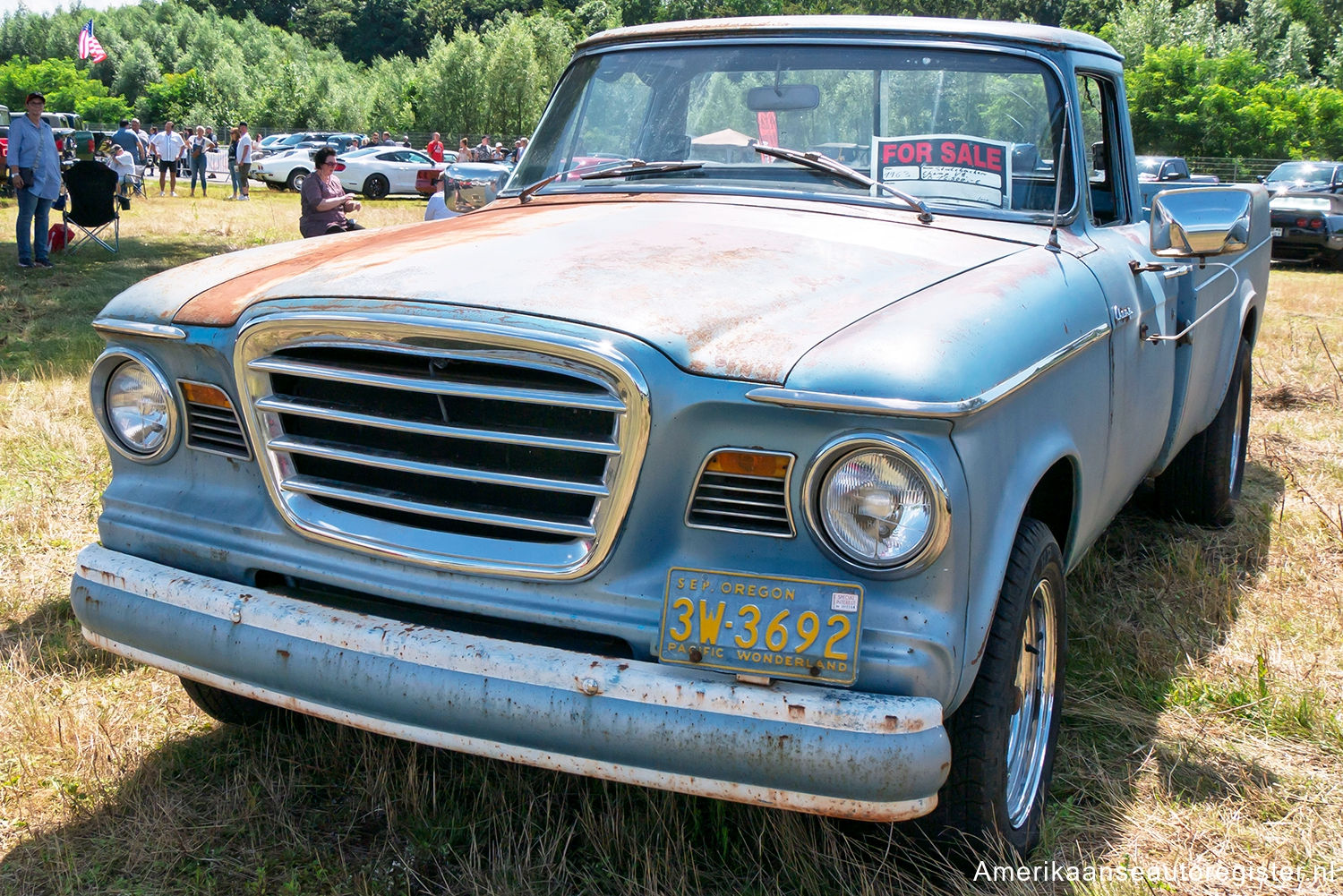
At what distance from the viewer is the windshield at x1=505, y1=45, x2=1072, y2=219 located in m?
3.30

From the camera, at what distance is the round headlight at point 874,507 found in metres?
2.07

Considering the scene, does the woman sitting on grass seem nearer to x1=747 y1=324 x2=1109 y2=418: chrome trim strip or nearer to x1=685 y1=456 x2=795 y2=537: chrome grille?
x1=685 y1=456 x2=795 y2=537: chrome grille

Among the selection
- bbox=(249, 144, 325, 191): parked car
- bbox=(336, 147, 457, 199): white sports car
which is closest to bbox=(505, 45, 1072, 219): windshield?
bbox=(336, 147, 457, 199): white sports car

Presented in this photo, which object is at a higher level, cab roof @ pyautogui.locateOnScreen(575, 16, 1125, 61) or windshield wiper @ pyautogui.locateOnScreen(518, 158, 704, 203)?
cab roof @ pyautogui.locateOnScreen(575, 16, 1125, 61)

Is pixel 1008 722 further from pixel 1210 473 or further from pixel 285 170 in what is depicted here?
pixel 285 170

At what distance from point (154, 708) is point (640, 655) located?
1862 millimetres

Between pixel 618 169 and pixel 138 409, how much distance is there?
62.0 inches

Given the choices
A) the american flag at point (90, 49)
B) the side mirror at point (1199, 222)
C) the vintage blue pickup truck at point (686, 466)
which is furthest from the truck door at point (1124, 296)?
the american flag at point (90, 49)

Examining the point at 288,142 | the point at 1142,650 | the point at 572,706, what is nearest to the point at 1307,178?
the point at 1142,650

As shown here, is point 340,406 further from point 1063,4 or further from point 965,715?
point 1063,4

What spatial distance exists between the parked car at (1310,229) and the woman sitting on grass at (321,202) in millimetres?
12343

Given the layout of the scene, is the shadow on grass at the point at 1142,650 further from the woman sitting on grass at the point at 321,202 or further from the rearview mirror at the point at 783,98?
the woman sitting on grass at the point at 321,202

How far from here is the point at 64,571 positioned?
4.35m

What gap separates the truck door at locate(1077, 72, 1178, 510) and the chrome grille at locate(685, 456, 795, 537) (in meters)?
1.32
